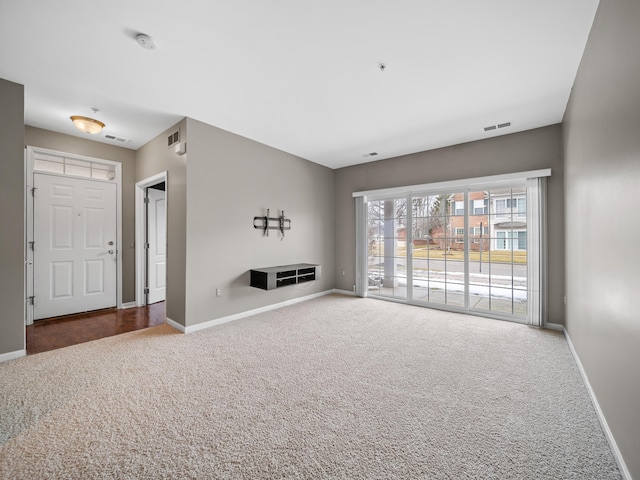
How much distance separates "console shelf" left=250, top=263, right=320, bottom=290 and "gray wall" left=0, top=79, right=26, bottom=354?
2.47m

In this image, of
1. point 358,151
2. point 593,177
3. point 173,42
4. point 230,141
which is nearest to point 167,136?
point 230,141

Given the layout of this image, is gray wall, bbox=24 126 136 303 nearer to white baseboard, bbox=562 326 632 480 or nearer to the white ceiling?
the white ceiling

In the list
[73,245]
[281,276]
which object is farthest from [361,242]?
[73,245]

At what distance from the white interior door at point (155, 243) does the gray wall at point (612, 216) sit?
213 inches

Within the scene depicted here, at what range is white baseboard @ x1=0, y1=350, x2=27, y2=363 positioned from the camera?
2656 millimetres

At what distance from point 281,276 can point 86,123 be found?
3185 mm

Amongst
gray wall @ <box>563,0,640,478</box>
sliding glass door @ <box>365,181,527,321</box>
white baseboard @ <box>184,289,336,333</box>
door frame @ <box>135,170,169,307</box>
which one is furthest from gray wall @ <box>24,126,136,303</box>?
gray wall @ <box>563,0,640,478</box>

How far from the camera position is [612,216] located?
1.63m

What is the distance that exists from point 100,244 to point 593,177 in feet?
20.2

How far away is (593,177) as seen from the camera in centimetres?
206

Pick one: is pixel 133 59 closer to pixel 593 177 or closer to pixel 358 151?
pixel 358 151

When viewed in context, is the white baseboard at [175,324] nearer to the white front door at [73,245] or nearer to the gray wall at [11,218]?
the gray wall at [11,218]

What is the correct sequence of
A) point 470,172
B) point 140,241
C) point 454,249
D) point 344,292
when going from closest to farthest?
point 470,172
point 454,249
point 140,241
point 344,292

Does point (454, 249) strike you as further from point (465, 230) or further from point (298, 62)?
point (298, 62)
